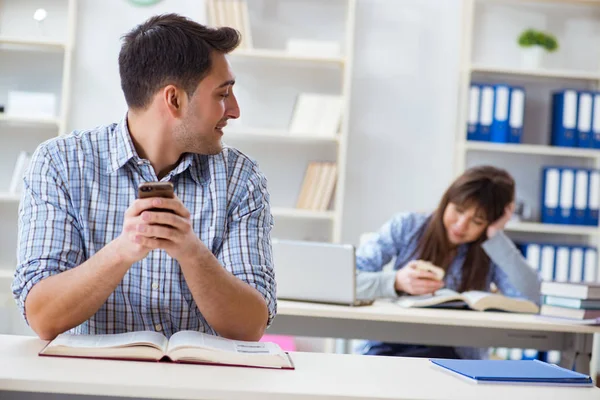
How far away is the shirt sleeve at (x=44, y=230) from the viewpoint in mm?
1466

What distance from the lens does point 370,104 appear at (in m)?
4.27

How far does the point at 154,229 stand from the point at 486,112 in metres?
3.01

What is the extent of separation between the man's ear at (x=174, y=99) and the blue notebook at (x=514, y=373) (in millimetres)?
702

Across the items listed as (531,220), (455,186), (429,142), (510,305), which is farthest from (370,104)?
(510,305)

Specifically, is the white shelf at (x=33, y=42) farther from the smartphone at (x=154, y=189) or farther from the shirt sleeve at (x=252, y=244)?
the smartphone at (x=154, y=189)

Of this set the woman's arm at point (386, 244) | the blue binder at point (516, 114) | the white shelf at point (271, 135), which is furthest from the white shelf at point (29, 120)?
the blue binder at point (516, 114)

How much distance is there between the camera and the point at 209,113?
164 cm

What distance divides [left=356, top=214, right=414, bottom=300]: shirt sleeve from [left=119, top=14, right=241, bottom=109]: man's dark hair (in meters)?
1.21

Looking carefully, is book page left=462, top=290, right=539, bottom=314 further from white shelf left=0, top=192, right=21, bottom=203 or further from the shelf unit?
white shelf left=0, top=192, right=21, bottom=203

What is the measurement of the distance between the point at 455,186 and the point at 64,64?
2128mm

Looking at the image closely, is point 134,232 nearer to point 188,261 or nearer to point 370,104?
point 188,261

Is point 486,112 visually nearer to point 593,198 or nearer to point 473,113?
point 473,113

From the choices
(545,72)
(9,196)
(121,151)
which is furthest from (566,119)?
(121,151)

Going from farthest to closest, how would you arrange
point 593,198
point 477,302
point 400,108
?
point 400,108
point 593,198
point 477,302
